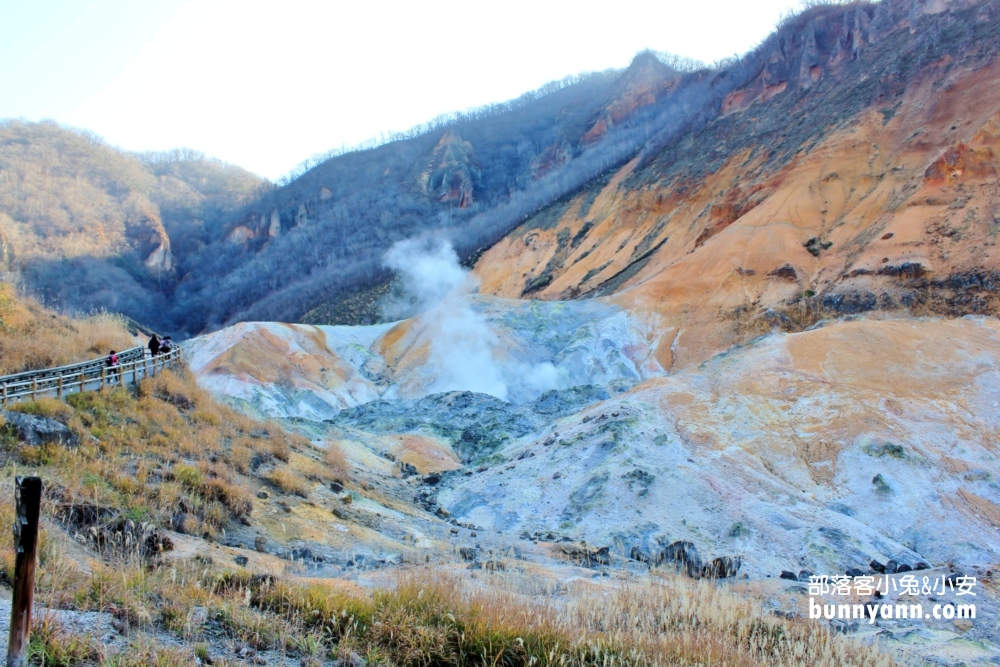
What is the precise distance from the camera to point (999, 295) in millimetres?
24109

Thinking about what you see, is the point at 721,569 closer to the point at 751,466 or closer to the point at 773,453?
the point at 751,466

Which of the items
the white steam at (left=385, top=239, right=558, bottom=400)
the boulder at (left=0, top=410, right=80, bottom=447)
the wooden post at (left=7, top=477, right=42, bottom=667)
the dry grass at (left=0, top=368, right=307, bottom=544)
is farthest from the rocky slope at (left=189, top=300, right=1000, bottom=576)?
the wooden post at (left=7, top=477, right=42, bottom=667)

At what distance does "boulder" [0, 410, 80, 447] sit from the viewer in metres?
9.62

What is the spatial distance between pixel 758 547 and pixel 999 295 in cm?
1763

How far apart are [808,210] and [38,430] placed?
115 ft

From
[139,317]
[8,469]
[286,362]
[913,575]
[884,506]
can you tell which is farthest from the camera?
[139,317]

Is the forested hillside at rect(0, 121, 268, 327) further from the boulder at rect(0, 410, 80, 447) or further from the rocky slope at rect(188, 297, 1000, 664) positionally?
the boulder at rect(0, 410, 80, 447)

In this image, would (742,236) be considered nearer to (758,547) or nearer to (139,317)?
(758,547)

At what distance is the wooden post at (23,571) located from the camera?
346 centimetres

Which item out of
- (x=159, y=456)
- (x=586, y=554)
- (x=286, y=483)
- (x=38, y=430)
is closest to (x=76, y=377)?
(x=159, y=456)

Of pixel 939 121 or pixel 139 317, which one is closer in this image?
pixel 939 121

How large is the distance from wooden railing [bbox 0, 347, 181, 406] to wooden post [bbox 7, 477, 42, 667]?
875 centimetres

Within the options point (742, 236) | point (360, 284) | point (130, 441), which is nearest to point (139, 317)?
point (360, 284)

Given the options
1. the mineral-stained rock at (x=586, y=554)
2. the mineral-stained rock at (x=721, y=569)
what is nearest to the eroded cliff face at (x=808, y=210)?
the mineral-stained rock at (x=586, y=554)
